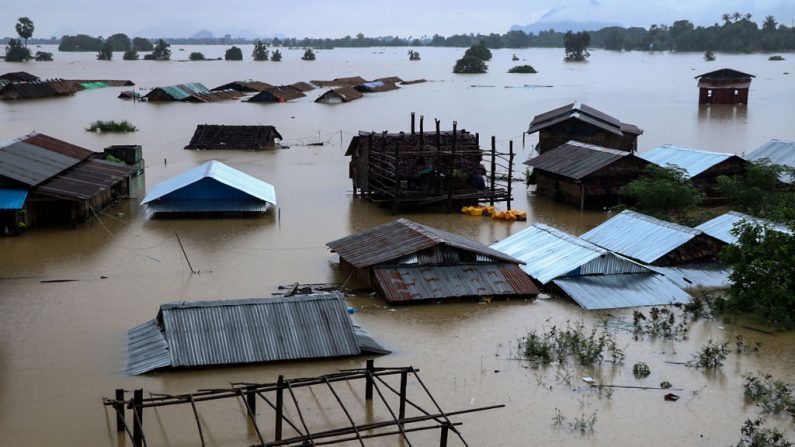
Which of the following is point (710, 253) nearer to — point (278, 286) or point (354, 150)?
point (278, 286)

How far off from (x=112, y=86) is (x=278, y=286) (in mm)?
57187

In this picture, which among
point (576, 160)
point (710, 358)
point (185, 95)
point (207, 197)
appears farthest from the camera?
point (185, 95)

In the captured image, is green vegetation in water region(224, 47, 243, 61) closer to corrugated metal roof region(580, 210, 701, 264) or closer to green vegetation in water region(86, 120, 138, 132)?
green vegetation in water region(86, 120, 138, 132)

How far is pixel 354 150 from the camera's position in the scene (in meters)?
25.7

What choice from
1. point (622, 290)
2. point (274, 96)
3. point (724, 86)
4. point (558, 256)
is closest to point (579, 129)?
point (558, 256)

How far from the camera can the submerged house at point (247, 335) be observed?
12.5 m

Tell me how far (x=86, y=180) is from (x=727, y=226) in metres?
14.7

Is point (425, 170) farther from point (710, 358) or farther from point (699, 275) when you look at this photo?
point (710, 358)

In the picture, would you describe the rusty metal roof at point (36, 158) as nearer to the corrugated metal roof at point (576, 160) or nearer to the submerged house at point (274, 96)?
the corrugated metal roof at point (576, 160)

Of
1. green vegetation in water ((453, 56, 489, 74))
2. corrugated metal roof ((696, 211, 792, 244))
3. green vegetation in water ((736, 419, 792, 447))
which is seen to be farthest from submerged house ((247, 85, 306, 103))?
green vegetation in water ((736, 419, 792, 447))

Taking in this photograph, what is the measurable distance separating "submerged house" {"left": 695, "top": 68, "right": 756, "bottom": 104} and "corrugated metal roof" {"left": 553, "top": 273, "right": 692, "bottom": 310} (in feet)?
122

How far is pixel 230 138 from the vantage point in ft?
115

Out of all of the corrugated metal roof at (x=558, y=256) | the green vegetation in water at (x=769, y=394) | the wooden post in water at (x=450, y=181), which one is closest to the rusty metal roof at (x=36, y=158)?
the wooden post in water at (x=450, y=181)

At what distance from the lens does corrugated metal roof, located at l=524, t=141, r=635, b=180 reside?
23.4 metres
